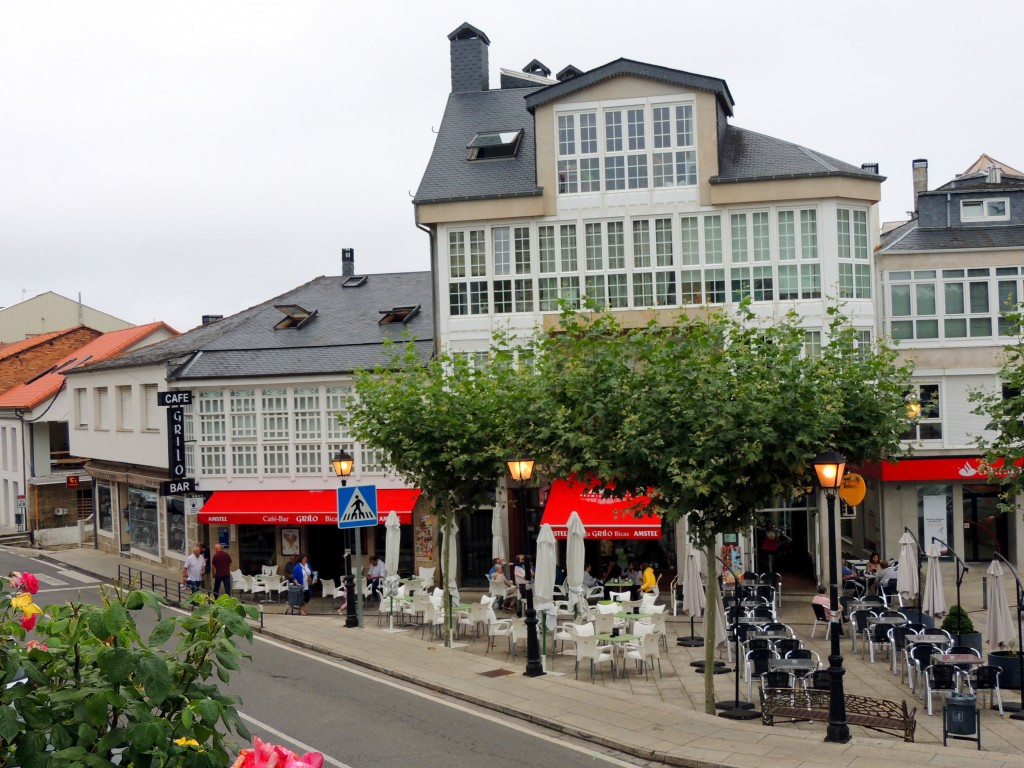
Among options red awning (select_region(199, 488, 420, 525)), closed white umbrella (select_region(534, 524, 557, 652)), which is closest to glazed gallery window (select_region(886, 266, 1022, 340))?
closed white umbrella (select_region(534, 524, 557, 652))

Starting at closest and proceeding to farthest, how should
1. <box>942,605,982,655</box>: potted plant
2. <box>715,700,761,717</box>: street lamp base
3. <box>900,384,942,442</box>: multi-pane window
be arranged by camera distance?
<box>715,700,761,717</box>: street lamp base < <box>942,605,982,655</box>: potted plant < <box>900,384,942,442</box>: multi-pane window

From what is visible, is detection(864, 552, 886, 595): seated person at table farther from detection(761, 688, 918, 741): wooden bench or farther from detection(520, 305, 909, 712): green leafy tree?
detection(761, 688, 918, 741): wooden bench

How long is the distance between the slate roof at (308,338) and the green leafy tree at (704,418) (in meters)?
13.2

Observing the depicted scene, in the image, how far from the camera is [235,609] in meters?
5.20

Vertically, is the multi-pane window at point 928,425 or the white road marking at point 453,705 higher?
the multi-pane window at point 928,425

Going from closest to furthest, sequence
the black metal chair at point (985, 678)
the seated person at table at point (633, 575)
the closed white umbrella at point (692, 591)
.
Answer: the black metal chair at point (985, 678) → the closed white umbrella at point (692, 591) → the seated person at table at point (633, 575)

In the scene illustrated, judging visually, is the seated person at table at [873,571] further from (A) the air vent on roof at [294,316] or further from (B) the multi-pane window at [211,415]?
(A) the air vent on roof at [294,316]

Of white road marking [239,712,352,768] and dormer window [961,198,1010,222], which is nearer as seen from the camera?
white road marking [239,712,352,768]

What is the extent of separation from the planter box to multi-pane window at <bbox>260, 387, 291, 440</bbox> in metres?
20.4

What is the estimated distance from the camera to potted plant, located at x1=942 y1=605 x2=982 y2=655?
17094 millimetres

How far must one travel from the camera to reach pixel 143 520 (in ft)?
120

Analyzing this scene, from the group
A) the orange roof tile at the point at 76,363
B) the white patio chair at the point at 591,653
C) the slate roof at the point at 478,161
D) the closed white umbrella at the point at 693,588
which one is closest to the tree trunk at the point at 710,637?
the white patio chair at the point at 591,653

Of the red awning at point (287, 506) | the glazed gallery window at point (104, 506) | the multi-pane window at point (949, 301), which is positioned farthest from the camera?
the glazed gallery window at point (104, 506)

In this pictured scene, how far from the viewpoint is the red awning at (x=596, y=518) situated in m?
25.5
